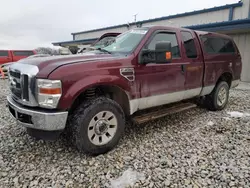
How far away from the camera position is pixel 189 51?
4.21 metres

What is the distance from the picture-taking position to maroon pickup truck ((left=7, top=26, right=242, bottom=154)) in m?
2.58

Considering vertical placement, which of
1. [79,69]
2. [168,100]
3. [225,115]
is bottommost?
[225,115]

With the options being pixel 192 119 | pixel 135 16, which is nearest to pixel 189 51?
pixel 192 119

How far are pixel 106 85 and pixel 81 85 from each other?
447 millimetres

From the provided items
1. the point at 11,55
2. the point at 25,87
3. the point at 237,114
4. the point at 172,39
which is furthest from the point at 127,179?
the point at 11,55

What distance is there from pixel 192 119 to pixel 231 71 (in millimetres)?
1827

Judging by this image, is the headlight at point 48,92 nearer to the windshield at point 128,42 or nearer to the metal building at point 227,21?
the windshield at point 128,42

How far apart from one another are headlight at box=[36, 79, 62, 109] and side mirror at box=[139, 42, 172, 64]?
1.43 m

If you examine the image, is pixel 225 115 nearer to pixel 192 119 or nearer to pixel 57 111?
pixel 192 119

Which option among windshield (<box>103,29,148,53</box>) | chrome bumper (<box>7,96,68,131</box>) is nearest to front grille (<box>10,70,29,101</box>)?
chrome bumper (<box>7,96,68,131</box>)

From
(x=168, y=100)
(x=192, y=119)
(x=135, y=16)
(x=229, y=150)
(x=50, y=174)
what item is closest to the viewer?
(x=50, y=174)

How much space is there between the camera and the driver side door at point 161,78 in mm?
3396

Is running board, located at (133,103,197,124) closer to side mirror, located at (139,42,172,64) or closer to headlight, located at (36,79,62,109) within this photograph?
side mirror, located at (139,42,172,64)

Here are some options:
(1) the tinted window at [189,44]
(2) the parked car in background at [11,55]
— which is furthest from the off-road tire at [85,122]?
(2) the parked car in background at [11,55]
